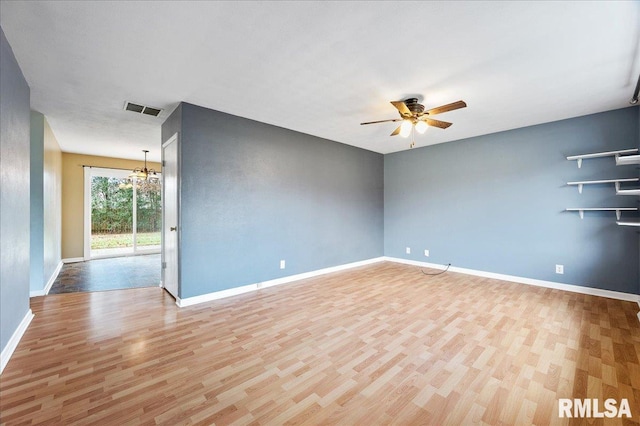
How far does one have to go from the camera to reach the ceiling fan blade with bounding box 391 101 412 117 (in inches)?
111

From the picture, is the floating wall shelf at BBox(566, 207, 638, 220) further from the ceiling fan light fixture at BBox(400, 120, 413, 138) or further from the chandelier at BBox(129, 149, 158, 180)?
the chandelier at BBox(129, 149, 158, 180)

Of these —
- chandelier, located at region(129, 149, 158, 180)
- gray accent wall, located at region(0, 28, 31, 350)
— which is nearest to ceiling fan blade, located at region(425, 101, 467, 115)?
gray accent wall, located at region(0, 28, 31, 350)

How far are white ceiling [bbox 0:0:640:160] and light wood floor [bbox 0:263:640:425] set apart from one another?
2.56m

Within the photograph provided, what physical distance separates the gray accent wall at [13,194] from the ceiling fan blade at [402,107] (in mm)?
3287

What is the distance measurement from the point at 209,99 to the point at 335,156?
8.64ft

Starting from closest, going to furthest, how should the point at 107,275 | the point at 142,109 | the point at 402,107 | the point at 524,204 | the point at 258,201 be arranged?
the point at 402,107
the point at 142,109
the point at 258,201
the point at 524,204
the point at 107,275

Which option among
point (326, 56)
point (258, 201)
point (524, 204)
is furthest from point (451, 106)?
point (258, 201)

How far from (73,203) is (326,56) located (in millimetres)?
7281

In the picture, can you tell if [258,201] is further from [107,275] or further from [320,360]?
[107,275]

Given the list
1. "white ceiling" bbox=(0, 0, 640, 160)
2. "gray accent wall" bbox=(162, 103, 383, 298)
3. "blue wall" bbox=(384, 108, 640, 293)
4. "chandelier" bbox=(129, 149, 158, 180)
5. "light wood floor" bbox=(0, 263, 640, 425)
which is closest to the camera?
"light wood floor" bbox=(0, 263, 640, 425)

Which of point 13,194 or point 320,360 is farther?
point 13,194

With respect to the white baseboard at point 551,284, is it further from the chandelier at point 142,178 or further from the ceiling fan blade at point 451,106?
the chandelier at point 142,178

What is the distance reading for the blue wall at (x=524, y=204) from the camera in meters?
3.64

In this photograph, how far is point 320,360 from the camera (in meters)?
2.18
